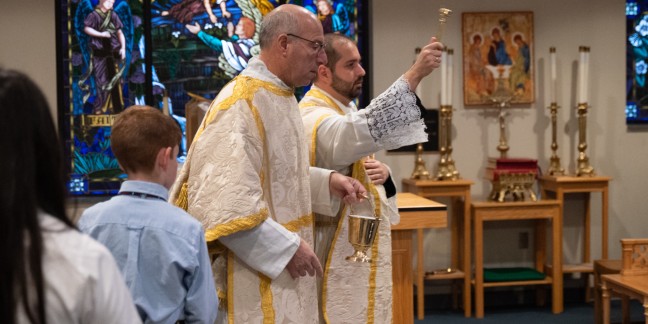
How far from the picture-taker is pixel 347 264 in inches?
123

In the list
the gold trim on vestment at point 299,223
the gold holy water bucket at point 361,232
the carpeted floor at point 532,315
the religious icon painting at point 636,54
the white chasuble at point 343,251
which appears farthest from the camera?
the religious icon painting at point 636,54

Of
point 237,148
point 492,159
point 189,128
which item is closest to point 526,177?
point 492,159

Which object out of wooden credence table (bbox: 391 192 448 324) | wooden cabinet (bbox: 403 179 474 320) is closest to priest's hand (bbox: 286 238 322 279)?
wooden credence table (bbox: 391 192 448 324)

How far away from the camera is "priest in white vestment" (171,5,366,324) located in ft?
7.95

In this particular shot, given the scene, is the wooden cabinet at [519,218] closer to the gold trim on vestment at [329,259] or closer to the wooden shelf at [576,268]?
the wooden shelf at [576,268]

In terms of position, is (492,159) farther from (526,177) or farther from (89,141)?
(89,141)

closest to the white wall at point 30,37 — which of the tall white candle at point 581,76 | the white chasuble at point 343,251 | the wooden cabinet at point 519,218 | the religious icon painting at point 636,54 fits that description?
the wooden cabinet at point 519,218

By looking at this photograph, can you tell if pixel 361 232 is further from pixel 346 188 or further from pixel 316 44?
pixel 316 44

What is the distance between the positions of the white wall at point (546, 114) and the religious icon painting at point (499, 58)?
75mm

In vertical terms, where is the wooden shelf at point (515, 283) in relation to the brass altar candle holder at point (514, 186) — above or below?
below

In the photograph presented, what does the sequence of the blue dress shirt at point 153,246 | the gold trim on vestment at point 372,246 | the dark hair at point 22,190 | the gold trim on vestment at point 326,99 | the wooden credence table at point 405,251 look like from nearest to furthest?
the dark hair at point 22,190 → the blue dress shirt at point 153,246 → the gold trim on vestment at point 372,246 → the gold trim on vestment at point 326,99 → the wooden credence table at point 405,251

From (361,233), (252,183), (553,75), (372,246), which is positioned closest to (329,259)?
(372,246)

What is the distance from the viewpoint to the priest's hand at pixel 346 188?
9.27 ft

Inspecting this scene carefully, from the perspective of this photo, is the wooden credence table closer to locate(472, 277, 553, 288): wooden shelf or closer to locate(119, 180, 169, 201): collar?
locate(119, 180, 169, 201): collar
